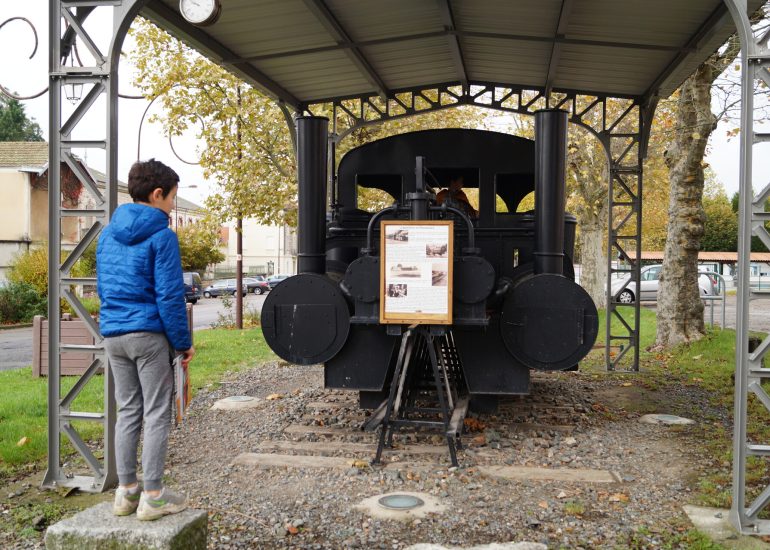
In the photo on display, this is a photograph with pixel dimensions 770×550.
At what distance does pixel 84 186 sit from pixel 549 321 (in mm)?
4103

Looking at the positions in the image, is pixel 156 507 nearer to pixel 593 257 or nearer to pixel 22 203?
pixel 593 257

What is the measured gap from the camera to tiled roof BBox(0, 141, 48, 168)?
35.2 m

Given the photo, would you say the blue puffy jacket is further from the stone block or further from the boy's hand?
→ the stone block

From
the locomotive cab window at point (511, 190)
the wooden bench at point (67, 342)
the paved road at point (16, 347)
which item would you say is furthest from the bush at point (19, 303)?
the locomotive cab window at point (511, 190)

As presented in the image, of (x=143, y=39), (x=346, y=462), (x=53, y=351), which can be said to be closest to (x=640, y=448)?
(x=346, y=462)

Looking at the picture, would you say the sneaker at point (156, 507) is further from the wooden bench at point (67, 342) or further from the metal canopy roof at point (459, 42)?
the wooden bench at point (67, 342)

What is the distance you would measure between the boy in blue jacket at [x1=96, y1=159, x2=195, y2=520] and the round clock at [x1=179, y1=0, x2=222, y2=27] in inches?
99.4

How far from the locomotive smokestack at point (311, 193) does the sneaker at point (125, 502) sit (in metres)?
3.29

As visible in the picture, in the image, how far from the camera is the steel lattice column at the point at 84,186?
5.38 m

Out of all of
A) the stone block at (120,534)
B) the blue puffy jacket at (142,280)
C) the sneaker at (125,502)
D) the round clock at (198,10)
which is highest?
the round clock at (198,10)

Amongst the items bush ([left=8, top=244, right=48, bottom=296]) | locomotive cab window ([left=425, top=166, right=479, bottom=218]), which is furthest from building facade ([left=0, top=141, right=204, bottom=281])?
locomotive cab window ([left=425, top=166, right=479, bottom=218])

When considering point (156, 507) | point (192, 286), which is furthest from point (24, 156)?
point (156, 507)

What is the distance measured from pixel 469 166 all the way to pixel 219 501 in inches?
177

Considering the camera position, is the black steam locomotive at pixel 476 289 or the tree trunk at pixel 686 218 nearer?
the black steam locomotive at pixel 476 289
